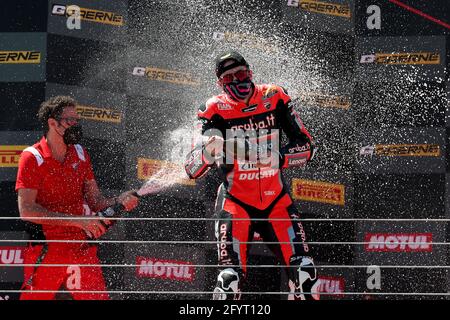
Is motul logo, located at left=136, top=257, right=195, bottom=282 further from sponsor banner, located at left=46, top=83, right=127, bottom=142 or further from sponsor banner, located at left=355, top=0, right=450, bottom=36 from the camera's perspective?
sponsor banner, located at left=355, top=0, right=450, bottom=36

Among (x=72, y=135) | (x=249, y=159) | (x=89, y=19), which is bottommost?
(x=249, y=159)

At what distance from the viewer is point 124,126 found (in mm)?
4711

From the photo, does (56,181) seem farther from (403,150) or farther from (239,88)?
(403,150)

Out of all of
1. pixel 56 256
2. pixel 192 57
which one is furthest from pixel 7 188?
pixel 192 57

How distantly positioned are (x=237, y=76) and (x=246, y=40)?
73 centimetres

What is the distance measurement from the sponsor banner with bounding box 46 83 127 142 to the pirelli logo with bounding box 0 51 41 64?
20 centimetres

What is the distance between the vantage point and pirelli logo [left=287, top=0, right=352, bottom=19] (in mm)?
4703

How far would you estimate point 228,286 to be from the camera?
3889 mm

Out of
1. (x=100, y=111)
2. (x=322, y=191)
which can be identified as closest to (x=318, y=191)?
(x=322, y=191)

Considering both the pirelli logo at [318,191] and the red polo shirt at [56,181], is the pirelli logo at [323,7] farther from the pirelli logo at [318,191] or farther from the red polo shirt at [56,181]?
the red polo shirt at [56,181]

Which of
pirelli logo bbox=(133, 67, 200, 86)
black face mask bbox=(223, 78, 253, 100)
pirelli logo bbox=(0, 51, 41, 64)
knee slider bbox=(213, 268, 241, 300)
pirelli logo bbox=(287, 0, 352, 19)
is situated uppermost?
pirelli logo bbox=(287, 0, 352, 19)

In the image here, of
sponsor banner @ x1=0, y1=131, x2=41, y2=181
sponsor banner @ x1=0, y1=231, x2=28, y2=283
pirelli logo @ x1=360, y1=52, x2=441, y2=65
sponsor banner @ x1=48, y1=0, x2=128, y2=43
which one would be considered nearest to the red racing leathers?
pirelli logo @ x1=360, y1=52, x2=441, y2=65

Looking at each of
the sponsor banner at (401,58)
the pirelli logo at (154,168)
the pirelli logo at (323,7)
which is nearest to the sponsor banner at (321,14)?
the pirelli logo at (323,7)

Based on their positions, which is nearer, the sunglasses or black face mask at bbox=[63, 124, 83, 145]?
the sunglasses
